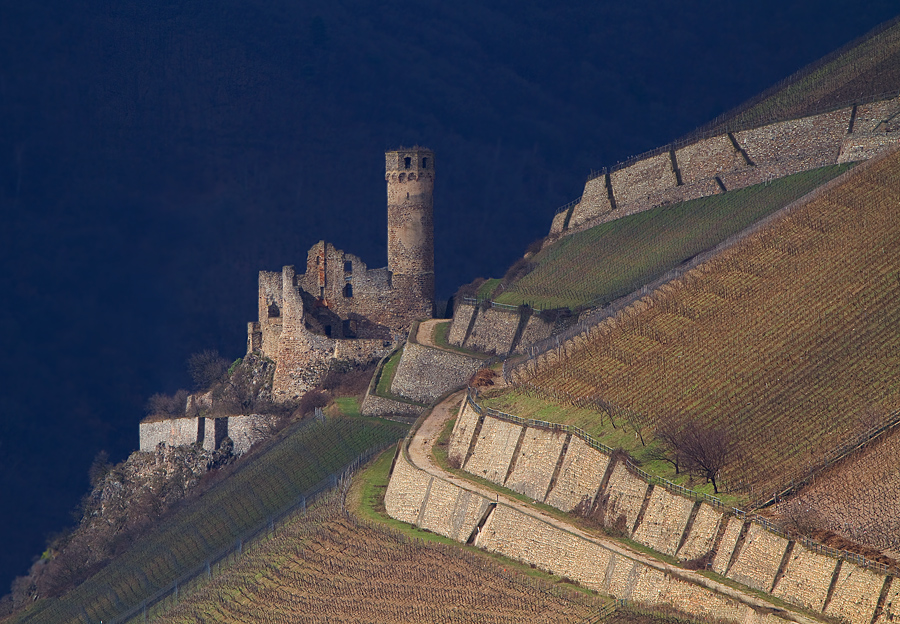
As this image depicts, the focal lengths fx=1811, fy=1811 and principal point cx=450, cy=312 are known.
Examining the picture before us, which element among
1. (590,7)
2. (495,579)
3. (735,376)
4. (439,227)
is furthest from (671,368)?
(590,7)

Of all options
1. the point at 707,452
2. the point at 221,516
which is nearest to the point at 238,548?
the point at 221,516

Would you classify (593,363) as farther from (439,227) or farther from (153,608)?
(439,227)

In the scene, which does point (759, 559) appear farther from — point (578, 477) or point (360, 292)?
point (360, 292)

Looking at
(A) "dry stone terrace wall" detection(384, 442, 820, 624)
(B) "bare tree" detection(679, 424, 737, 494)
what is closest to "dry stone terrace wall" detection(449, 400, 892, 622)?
(A) "dry stone terrace wall" detection(384, 442, 820, 624)

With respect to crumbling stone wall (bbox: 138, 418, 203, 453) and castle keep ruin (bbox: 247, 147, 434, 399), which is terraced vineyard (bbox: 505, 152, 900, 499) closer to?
castle keep ruin (bbox: 247, 147, 434, 399)

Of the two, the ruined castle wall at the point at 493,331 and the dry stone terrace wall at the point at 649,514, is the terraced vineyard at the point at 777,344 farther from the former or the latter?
the ruined castle wall at the point at 493,331
